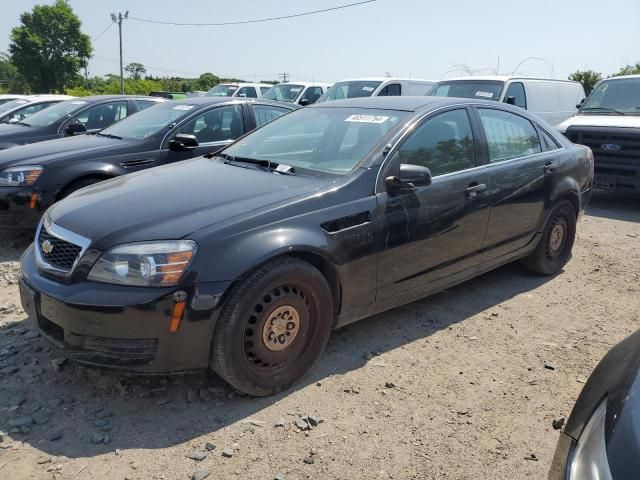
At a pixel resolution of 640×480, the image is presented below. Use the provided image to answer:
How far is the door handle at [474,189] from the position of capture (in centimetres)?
402

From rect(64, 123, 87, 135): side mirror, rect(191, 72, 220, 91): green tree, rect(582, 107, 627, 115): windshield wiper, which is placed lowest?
rect(64, 123, 87, 135): side mirror

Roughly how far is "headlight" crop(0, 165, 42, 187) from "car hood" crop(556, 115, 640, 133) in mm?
7494

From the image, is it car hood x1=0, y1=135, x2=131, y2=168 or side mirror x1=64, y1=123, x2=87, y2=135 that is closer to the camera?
car hood x1=0, y1=135, x2=131, y2=168

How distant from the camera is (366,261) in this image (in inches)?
133

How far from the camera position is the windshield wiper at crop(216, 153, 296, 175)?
11.9ft

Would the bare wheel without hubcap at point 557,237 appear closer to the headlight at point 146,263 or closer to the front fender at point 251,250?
the front fender at point 251,250

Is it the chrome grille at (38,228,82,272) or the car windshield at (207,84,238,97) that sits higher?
the car windshield at (207,84,238,97)

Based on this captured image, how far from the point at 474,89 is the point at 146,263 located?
8.85 m

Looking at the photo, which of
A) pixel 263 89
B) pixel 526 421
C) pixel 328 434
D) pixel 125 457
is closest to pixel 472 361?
pixel 526 421

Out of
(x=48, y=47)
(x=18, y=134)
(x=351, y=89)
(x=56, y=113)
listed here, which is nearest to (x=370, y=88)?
(x=351, y=89)

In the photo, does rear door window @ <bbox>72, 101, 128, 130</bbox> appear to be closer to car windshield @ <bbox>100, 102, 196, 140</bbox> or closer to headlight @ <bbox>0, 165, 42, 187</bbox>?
car windshield @ <bbox>100, 102, 196, 140</bbox>

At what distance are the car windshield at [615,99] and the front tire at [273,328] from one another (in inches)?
302

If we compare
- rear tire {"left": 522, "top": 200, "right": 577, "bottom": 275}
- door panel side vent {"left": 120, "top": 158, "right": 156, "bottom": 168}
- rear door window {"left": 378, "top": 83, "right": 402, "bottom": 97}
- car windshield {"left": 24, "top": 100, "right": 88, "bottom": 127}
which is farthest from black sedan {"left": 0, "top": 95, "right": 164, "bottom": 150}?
rear tire {"left": 522, "top": 200, "right": 577, "bottom": 275}

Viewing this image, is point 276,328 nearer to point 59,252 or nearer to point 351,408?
point 351,408
